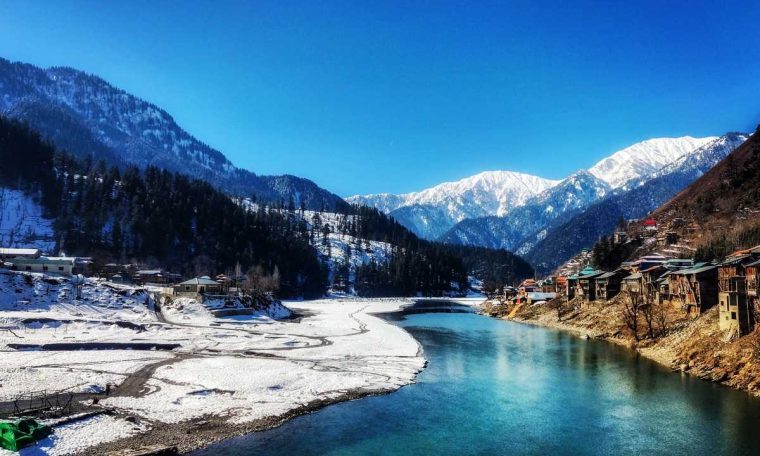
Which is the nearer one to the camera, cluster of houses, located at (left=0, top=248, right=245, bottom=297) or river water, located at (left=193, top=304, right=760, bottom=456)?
river water, located at (left=193, top=304, right=760, bottom=456)

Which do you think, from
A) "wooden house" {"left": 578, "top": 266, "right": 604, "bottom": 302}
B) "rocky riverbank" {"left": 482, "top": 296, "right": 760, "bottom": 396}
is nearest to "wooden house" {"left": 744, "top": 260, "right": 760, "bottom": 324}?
"rocky riverbank" {"left": 482, "top": 296, "right": 760, "bottom": 396}

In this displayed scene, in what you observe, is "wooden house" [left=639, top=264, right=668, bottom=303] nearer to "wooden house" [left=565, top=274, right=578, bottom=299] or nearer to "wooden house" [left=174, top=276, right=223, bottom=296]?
"wooden house" [left=565, top=274, right=578, bottom=299]

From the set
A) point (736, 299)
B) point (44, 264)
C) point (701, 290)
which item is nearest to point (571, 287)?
point (701, 290)

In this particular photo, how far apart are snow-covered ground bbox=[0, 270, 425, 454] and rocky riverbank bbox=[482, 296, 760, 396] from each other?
29564 millimetres

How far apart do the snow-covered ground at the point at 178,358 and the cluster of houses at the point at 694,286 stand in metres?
34.8

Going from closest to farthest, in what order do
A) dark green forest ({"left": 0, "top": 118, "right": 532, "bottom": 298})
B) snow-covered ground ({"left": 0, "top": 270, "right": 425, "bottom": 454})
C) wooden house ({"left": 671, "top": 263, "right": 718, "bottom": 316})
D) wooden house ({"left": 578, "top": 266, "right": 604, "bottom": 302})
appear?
1. snow-covered ground ({"left": 0, "top": 270, "right": 425, "bottom": 454})
2. wooden house ({"left": 671, "top": 263, "right": 718, "bottom": 316})
3. wooden house ({"left": 578, "top": 266, "right": 604, "bottom": 302})
4. dark green forest ({"left": 0, "top": 118, "right": 532, "bottom": 298})

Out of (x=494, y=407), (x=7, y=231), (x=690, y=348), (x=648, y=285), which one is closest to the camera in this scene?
(x=494, y=407)

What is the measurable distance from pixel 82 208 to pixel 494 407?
6731 inches

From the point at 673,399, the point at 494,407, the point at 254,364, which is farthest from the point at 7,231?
the point at 673,399

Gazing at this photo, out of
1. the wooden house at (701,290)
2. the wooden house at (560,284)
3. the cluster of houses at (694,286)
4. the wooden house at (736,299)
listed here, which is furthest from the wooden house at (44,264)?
the wooden house at (560,284)

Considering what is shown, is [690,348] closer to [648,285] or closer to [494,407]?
[494,407]

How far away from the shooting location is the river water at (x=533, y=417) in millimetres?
30609

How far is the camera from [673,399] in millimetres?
42094

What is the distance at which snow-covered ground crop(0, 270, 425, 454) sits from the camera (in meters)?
36.7
